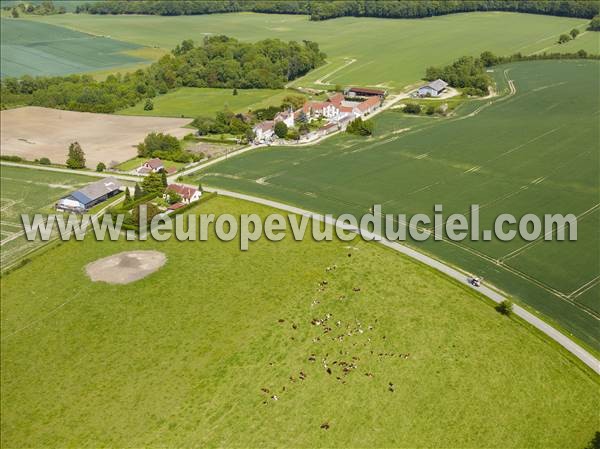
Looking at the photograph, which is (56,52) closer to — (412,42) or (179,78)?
(179,78)

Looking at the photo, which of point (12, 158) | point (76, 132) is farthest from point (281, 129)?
point (12, 158)

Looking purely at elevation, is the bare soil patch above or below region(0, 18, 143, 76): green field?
below

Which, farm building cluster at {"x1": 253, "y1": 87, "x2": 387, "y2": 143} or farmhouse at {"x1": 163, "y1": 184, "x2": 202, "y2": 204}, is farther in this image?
farm building cluster at {"x1": 253, "y1": 87, "x2": 387, "y2": 143}

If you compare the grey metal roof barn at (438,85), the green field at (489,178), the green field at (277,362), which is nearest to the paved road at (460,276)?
the green field at (277,362)

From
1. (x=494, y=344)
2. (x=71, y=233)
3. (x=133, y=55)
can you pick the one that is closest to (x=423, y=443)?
(x=494, y=344)

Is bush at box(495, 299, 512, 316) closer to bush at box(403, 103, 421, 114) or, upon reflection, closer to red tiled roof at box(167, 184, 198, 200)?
red tiled roof at box(167, 184, 198, 200)

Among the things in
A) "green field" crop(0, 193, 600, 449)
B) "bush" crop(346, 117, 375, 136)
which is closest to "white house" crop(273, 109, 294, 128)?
"bush" crop(346, 117, 375, 136)
